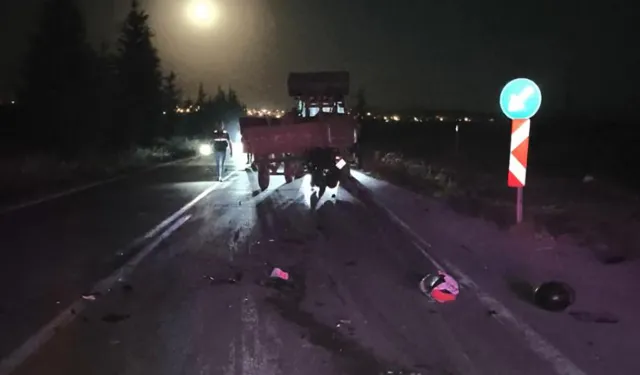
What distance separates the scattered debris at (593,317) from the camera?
784cm

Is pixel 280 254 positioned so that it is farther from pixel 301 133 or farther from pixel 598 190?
pixel 598 190

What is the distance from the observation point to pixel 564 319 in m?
7.93

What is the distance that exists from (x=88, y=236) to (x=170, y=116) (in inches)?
2492

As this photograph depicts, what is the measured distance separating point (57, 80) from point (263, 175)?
21.9 m

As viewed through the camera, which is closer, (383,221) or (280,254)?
(280,254)

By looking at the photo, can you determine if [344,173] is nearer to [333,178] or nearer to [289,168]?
[333,178]

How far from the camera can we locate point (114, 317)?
25.8 feet

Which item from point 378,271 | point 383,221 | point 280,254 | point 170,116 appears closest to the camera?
point 378,271

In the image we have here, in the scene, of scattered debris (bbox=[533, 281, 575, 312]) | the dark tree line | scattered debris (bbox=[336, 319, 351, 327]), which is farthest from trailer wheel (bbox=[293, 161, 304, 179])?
the dark tree line

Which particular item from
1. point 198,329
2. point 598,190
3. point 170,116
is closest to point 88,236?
point 198,329

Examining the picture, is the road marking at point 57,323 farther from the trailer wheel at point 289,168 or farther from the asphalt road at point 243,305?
the trailer wheel at point 289,168

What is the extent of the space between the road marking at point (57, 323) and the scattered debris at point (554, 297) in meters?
5.23

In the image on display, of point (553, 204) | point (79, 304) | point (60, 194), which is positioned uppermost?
point (79, 304)

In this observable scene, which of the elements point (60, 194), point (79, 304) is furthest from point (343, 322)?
point (60, 194)
